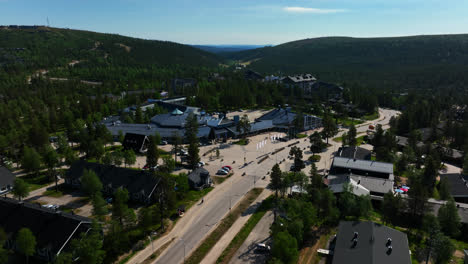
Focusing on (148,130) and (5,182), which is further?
(148,130)

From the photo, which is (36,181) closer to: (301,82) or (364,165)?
(364,165)

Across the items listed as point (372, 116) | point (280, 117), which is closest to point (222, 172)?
point (280, 117)

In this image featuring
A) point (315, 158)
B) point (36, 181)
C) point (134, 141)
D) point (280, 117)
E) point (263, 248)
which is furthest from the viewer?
point (280, 117)

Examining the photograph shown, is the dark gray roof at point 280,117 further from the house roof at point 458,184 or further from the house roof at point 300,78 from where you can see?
the house roof at point 300,78

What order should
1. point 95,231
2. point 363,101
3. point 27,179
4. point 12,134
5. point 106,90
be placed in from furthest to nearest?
1. point 106,90
2. point 363,101
3. point 12,134
4. point 27,179
5. point 95,231

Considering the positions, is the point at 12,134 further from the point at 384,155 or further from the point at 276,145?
the point at 384,155

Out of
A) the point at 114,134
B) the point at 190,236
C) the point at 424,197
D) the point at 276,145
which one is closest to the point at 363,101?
the point at 276,145

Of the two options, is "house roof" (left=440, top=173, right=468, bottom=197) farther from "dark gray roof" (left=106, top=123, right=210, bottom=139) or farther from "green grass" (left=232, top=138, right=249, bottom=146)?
"dark gray roof" (left=106, top=123, right=210, bottom=139)

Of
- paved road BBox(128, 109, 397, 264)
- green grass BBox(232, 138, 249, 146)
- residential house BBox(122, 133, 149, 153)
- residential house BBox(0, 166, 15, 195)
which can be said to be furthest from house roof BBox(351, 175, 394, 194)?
residential house BBox(0, 166, 15, 195)
